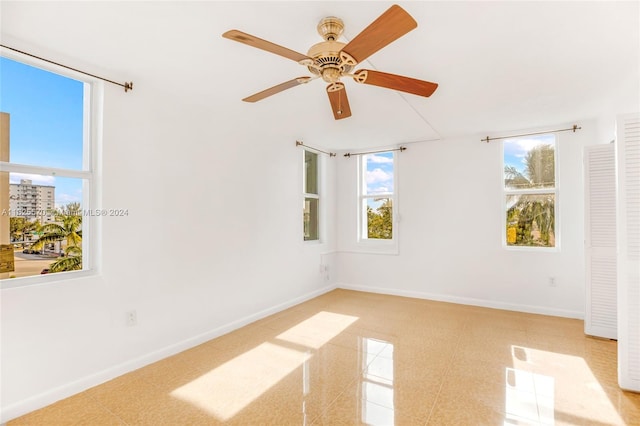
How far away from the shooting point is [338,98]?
2.20 m

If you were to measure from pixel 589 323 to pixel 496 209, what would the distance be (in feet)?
5.24

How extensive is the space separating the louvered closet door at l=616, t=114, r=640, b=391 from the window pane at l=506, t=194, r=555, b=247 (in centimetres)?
189

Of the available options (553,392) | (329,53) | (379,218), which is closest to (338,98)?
(329,53)

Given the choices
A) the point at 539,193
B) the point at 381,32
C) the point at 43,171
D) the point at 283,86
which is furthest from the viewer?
the point at 539,193

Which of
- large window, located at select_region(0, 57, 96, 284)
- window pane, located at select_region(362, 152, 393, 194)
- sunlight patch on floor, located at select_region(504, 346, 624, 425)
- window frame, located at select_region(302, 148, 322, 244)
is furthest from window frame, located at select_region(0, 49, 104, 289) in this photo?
window pane, located at select_region(362, 152, 393, 194)

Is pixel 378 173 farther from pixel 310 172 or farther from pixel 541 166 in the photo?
pixel 541 166

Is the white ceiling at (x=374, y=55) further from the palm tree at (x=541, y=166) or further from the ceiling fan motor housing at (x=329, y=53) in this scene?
the palm tree at (x=541, y=166)

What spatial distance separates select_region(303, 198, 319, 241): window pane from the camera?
4.89 meters

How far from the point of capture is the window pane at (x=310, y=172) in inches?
194

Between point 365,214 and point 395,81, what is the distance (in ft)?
11.5

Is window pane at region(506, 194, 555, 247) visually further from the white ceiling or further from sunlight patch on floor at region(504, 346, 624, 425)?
sunlight patch on floor at region(504, 346, 624, 425)

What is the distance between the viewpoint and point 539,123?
3.80m

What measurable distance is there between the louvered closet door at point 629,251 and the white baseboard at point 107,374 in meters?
3.30

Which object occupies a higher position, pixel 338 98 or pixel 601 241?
pixel 338 98
